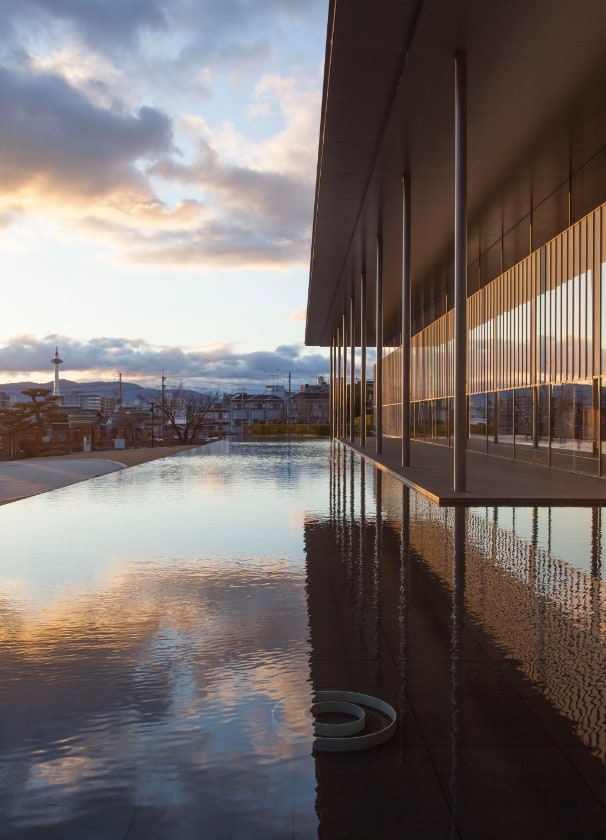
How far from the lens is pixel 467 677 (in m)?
3.38

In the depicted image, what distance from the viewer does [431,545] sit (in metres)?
6.85

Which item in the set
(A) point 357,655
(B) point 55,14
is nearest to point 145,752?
(A) point 357,655

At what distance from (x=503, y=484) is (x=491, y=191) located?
249 inches

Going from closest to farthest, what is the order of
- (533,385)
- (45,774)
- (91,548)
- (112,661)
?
(45,774), (112,661), (91,548), (533,385)

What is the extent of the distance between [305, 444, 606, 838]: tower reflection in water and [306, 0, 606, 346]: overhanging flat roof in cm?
583

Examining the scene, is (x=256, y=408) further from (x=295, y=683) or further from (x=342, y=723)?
(x=342, y=723)

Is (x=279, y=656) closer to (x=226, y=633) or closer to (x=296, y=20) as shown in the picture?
(x=226, y=633)

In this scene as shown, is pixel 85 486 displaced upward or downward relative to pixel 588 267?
downward

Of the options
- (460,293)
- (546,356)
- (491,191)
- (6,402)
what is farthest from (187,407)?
(460,293)

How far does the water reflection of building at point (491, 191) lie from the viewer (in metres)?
8.93

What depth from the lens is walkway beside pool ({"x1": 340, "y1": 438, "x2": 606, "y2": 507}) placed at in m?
9.58

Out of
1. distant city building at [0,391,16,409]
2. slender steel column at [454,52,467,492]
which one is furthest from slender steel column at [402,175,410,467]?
distant city building at [0,391,16,409]

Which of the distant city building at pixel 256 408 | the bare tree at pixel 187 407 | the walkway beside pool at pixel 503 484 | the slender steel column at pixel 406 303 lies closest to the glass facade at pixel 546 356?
the walkway beside pool at pixel 503 484

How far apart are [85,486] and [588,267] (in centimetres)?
940
